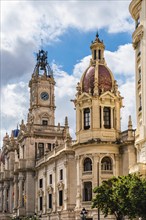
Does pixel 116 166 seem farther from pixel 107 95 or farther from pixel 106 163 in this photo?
pixel 107 95

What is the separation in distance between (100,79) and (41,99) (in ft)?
113

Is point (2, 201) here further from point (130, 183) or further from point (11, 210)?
point (130, 183)

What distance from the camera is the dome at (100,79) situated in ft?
204

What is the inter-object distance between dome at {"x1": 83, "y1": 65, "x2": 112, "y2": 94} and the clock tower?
1221 inches

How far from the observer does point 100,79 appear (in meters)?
62.2

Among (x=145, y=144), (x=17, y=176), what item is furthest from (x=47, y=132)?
(x=145, y=144)

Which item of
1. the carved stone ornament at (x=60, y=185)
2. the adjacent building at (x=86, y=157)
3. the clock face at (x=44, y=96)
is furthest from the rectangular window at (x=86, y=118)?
the clock face at (x=44, y=96)

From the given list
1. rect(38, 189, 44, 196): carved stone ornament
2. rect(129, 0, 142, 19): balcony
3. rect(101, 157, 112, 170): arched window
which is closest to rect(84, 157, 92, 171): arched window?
rect(101, 157, 112, 170): arched window

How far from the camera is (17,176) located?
301ft

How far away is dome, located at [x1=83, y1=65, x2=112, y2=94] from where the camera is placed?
62.1m

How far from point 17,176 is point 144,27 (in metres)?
53.9

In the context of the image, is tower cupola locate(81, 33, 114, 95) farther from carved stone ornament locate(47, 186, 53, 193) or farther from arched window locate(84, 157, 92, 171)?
carved stone ornament locate(47, 186, 53, 193)

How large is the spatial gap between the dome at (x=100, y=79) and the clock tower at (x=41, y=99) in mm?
31011

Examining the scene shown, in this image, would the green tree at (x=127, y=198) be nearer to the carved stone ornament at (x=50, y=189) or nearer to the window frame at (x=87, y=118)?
the window frame at (x=87, y=118)
